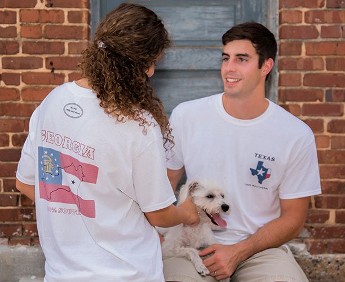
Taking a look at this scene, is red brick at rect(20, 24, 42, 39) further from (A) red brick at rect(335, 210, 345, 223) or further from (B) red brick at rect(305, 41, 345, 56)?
(A) red brick at rect(335, 210, 345, 223)

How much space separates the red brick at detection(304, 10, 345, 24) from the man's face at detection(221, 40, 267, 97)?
1.02 m

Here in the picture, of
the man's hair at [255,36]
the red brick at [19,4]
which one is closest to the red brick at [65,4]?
the red brick at [19,4]

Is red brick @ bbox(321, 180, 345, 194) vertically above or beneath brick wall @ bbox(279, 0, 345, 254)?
beneath

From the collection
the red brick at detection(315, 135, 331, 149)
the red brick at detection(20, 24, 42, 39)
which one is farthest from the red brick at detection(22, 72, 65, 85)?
the red brick at detection(315, 135, 331, 149)

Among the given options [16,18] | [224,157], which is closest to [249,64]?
[224,157]

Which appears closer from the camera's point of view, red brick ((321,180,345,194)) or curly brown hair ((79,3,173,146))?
curly brown hair ((79,3,173,146))

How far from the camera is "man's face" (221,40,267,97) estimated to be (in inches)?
149

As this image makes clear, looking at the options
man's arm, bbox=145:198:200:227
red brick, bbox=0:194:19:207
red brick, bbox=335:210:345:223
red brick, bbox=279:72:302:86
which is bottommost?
red brick, bbox=335:210:345:223

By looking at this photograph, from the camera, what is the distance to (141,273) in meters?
2.64

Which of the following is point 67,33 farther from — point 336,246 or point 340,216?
point 336,246

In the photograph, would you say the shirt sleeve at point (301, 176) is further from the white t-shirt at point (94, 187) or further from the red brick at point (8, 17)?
the red brick at point (8, 17)

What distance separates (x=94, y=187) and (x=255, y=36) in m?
1.73

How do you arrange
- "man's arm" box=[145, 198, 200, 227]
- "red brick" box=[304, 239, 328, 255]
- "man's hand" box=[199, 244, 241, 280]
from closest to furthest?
"man's arm" box=[145, 198, 200, 227] < "man's hand" box=[199, 244, 241, 280] < "red brick" box=[304, 239, 328, 255]

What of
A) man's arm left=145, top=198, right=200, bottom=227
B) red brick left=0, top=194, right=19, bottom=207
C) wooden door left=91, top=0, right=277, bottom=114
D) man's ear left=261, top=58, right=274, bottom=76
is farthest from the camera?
wooden door left=91, top=0, right=277, bottom=114
